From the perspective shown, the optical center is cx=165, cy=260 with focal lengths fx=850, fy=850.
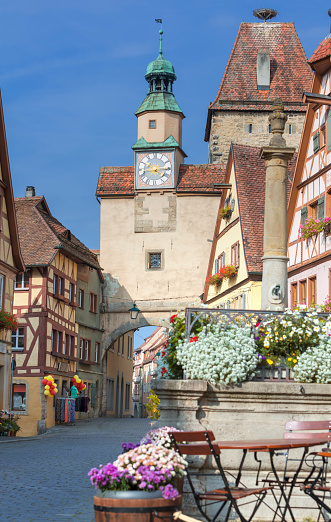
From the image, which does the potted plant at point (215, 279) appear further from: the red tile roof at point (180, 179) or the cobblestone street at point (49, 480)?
the cobblestone street at point (49, 480)

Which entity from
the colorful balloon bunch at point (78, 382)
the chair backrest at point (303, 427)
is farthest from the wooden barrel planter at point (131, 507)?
the colorful balloon bunch at point (78, 382)

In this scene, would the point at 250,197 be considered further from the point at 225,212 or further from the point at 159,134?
the point at 159,134

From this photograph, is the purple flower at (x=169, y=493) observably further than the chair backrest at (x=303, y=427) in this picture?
No

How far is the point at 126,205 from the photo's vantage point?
1618 inches

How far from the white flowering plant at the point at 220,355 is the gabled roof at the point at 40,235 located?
895 inches

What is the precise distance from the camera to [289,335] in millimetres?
9406

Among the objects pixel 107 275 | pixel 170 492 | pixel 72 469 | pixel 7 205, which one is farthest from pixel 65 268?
pixel 170 492

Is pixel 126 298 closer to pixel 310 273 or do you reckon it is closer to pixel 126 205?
→ pixel 126 205

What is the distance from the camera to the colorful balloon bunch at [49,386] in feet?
101

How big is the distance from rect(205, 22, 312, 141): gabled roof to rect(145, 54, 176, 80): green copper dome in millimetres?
3210

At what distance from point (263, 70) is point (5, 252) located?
2462 centimetres

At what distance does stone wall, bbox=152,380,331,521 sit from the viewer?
862 centimetres

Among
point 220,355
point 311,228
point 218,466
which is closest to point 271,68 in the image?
point 311,228

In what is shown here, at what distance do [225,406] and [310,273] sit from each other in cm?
1538
